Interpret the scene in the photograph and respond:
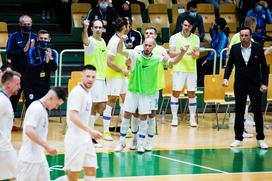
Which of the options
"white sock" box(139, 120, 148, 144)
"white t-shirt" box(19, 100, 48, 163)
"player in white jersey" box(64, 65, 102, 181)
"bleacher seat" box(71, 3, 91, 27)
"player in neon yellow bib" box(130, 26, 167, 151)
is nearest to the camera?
"white t-shirt" box(19, 100, 48, 163)

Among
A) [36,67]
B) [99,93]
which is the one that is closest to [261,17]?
[99,93]

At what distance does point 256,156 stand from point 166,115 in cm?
451

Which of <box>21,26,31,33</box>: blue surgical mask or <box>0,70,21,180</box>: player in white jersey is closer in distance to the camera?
<box>0,70,21,180</box>: player in white jersey

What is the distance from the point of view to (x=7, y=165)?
31.1 ft

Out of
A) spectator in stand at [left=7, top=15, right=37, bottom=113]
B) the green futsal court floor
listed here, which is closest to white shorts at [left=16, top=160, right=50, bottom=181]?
the green futsal court floor

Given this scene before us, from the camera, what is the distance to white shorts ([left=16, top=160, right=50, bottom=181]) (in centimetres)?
901

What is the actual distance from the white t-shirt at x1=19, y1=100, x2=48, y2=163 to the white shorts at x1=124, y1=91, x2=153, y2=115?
4348 mm

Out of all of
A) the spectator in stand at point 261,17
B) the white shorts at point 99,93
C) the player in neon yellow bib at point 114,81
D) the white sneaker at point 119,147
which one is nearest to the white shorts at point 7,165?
the white sneaker at point 119,147

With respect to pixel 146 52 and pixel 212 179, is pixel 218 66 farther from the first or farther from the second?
pixel 212 179

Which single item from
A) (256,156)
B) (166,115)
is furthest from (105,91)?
(166,115)

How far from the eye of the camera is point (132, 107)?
Result: 43.8 ft

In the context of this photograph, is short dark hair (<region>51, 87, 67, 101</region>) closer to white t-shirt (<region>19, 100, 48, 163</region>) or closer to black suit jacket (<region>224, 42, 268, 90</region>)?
white t-shirt (<region>19, 100, 48, 163</region>)

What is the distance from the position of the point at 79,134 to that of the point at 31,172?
1090 millimetres

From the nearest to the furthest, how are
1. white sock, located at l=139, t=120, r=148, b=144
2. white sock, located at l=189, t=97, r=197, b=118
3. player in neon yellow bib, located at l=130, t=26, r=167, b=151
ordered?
white sock, located at l=139, t=120, r=148, b=144 → player in neon yellow bib, located at l=130, t=26, r=167, b=151 → white sock, located at l=189, t=97, r=197, b=118
